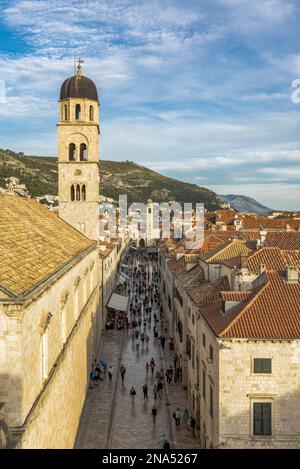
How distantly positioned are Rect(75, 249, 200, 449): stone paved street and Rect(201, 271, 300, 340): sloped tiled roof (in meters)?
7.22

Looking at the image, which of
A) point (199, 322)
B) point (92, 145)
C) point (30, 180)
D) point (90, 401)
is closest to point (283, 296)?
point (199, 322)

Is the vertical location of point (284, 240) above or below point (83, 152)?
below

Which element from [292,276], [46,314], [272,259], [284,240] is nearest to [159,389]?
[272,259]

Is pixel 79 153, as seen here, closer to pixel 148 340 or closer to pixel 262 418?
pixel 148 340

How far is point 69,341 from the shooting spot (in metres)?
22.6

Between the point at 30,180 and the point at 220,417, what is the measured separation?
151 m

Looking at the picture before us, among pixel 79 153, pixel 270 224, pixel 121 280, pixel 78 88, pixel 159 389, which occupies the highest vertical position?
pixel 78 88

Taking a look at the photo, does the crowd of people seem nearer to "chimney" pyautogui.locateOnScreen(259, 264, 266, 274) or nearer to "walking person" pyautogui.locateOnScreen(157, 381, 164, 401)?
"walking person" pyautogui.locateOnScreen(157, 381, 164, 401)

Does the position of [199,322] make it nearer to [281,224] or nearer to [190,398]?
[190,398]

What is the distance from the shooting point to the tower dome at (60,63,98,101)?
40.2m

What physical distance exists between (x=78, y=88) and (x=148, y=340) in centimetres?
2205

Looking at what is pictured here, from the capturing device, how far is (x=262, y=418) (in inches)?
778

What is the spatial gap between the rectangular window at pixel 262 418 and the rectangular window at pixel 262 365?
48.0 inches
